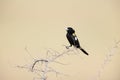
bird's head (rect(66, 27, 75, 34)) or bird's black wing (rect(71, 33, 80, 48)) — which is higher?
bird's head (rect(66, 27, 75, 34))

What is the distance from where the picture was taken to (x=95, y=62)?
4.07 metres

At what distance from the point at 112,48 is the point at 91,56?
199 mm

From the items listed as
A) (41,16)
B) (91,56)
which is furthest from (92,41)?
(41,16)

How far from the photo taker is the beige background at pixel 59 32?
4055mm

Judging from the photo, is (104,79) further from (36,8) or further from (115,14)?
(36,8)

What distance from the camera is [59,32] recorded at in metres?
4.08

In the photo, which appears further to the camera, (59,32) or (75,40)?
(59,32)

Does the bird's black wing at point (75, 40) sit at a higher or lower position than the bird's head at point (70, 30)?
lower

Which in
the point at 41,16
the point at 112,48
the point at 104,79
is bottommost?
the point at 104,79

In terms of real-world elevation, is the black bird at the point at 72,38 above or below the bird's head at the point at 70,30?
below

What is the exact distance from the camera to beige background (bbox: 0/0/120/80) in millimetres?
4055

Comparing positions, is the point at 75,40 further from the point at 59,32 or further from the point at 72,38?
the point at 59,32

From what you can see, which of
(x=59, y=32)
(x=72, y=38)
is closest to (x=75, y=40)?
(x=72, y=38)

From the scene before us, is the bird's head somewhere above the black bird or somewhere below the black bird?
above
